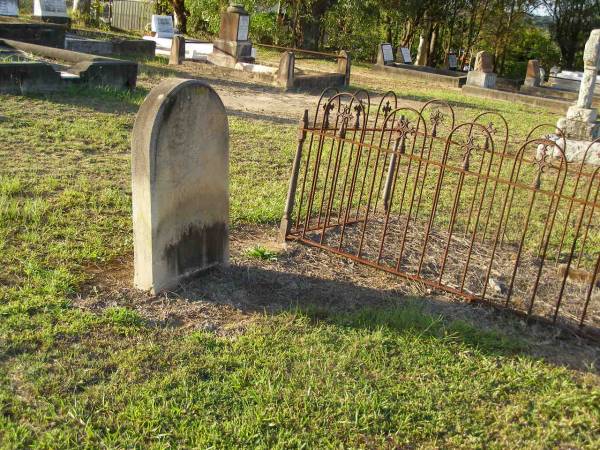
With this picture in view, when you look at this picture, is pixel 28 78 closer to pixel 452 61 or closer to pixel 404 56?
pixel 404 56

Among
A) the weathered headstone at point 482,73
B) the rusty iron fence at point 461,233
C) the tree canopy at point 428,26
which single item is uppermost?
the tree canopy at point 428,26

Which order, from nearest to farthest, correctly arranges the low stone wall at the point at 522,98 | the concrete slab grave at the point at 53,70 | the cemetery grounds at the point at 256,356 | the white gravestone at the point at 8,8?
1. the cemetery grounds at the point at 256,356
2. the concrete slab grave at the point at 53,70
3. the low stone wall at the point at 522,98
4. the white gravestone at the point at 8,8

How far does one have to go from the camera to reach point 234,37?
1636 cm

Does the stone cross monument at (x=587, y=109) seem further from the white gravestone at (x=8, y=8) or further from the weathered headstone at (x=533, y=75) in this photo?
the white gravestone at (x=8, y=8)

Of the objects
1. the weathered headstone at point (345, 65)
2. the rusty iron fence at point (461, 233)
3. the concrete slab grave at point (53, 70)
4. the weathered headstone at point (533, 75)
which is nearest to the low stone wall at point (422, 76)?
the weathered headstone at point (533, 75)

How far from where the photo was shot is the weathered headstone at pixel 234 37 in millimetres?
16312

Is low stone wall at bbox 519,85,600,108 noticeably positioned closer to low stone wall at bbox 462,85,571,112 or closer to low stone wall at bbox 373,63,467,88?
low stone wall at bbox 373,63,467,88

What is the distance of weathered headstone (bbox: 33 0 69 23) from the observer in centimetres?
1788

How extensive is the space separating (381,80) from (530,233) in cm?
1389

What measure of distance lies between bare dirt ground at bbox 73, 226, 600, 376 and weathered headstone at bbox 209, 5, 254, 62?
12.4m

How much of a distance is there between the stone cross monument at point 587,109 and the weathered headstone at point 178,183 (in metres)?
8.19

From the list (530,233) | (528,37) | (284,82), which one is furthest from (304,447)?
(528,37)

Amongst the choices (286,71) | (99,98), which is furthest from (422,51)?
(99,98)

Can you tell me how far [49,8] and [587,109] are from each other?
46.5ft
